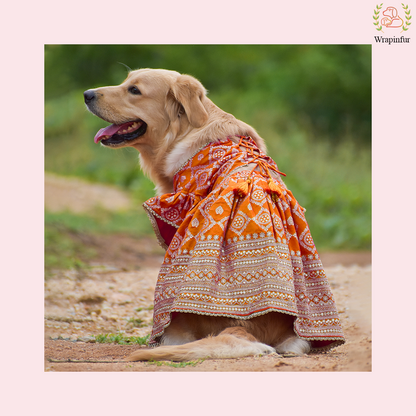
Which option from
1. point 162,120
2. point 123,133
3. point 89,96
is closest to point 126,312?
point 123,133

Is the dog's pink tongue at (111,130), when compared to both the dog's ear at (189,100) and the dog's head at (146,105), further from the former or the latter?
the dog's ear at (189,100)

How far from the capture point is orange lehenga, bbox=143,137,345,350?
329 cm

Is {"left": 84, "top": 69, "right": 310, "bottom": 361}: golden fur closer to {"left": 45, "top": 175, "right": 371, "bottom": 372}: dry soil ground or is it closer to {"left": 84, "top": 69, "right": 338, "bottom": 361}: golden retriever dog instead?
{"left": 84, "top": 69, "right": 338, "bottom": 361}: golden retriever dog

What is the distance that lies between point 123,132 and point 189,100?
27.4 inches

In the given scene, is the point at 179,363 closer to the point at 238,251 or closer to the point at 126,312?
the point at 238,251

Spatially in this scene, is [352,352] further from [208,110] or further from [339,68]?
[339,68]

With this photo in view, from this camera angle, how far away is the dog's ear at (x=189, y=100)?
4.23 m

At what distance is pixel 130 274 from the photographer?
7141mm

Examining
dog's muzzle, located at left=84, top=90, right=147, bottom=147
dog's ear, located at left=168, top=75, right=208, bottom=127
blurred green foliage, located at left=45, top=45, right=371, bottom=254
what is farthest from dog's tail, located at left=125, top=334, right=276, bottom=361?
blurred green foliage, located at left=45, top=45, right=371, bottom=254

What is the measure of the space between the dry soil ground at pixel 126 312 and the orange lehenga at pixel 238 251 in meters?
0.35

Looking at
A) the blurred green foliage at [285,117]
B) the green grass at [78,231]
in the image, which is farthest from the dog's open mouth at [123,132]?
the blurred green foliage at [285,117]

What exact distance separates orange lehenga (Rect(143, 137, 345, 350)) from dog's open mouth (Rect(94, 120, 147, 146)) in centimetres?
80

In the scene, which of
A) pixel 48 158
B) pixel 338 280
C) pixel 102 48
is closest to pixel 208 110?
pixel 338 280

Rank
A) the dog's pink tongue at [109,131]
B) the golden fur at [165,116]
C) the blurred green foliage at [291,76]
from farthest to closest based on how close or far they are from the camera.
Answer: the blurred green foliage at [291,76] → the dog's pink tongue at [109,131] → the golden fur at [165,116]
